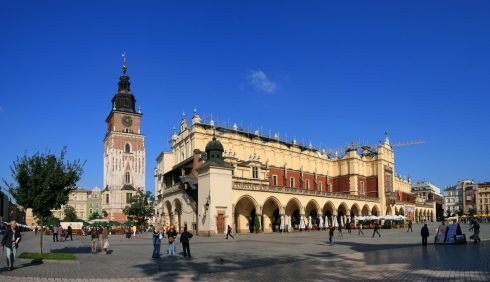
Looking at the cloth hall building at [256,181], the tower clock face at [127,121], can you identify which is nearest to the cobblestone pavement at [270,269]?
the cloth hall building at [256,181]

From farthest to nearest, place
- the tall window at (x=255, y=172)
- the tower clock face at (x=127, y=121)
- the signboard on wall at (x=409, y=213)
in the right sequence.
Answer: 1. the tower clock face at (x=127, y=121)
2. the signboard on wall at (x=409, y=213)
3. the tall window at (x=255, y=172)

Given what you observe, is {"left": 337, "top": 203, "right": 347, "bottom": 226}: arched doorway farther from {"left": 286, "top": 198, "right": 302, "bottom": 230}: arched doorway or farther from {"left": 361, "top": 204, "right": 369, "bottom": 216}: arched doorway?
{"left": 286, "top": 198, "right": 302, "bottom": 230}: arched doorway

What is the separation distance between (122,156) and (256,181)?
150ft

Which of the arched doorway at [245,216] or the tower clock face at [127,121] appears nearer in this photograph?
the arched doorway at [245,216]

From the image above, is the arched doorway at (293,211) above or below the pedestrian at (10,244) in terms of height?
below

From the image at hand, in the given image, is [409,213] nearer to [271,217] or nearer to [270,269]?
[271,217]

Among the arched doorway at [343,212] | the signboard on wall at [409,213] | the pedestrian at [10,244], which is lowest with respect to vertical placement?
the signboard on wall at [409,213]

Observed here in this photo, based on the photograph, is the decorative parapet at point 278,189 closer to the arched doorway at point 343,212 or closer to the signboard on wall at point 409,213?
the arched doorway at point 343,212

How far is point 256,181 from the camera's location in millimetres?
55406

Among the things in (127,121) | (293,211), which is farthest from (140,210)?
(127,121)

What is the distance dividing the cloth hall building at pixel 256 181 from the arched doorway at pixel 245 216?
0.38 feet

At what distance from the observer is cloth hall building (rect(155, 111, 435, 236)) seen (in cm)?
4566

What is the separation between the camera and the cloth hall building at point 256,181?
45.7m

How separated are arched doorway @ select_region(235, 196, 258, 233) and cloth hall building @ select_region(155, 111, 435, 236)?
0.12 meters
